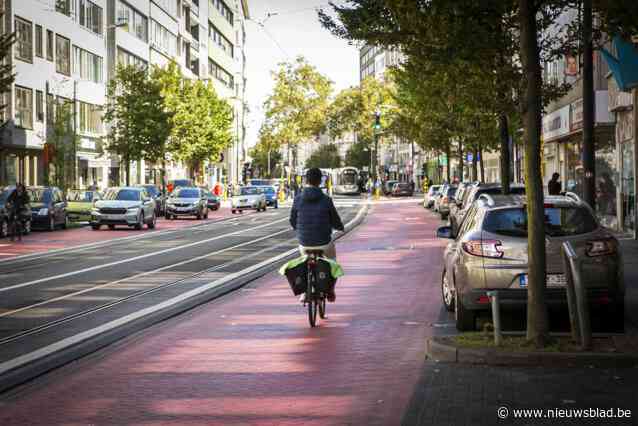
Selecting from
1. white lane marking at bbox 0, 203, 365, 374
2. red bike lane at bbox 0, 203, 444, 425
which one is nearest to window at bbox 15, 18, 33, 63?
white lane marking at bbox 0, 203, 365, 374

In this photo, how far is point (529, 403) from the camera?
787cm

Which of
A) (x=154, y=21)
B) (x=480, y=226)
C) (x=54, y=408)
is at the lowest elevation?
(x=54, y=408)

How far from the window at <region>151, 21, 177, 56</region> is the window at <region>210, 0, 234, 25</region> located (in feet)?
Answer: 74.6

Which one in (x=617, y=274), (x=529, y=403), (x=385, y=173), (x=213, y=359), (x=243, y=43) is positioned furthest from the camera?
(x=385, y=173)

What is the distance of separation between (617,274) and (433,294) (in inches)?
197

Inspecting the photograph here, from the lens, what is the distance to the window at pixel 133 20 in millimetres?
75062

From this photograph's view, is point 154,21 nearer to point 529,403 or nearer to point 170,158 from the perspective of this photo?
point 170,158

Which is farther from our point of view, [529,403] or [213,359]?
[213,359]

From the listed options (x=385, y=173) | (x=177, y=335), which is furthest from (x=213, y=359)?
(x=385, y=173)

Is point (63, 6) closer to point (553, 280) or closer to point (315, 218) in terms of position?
point (315, 218)

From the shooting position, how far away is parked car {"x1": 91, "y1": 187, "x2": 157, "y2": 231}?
42406mm

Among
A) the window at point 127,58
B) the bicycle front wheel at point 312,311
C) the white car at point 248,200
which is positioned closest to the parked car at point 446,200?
the white car at point 248,200

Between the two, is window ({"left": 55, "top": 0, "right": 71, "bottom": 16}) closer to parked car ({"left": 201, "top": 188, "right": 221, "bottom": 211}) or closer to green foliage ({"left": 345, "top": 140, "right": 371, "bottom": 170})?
parked car ({"left": 201, "top": 188, "right": 221, "bottom": 211})

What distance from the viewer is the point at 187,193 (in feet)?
182
